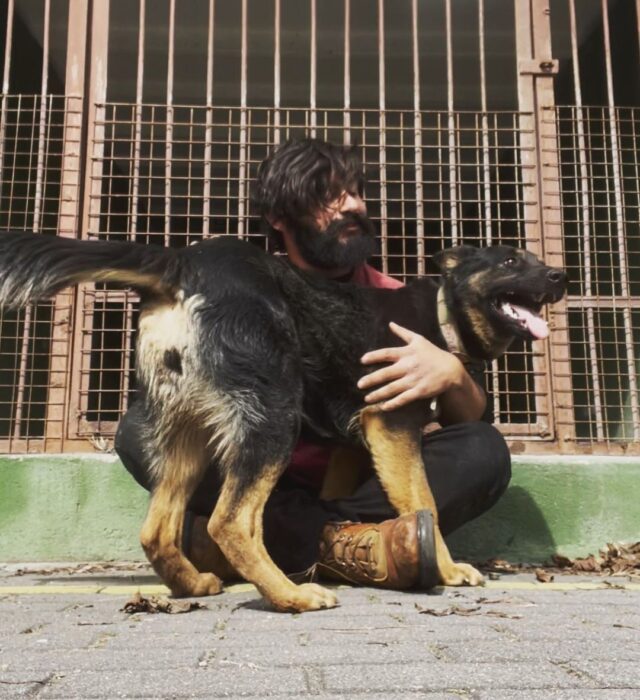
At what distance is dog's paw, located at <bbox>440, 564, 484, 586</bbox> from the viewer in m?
3.09

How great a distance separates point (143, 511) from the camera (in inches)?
167

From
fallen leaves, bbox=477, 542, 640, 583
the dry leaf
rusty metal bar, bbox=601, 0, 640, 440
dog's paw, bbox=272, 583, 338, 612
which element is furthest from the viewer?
rusty metal bar, bbox=601, 0, 640, 440

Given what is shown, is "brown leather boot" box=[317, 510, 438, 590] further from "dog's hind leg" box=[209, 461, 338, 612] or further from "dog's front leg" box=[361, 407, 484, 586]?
"dog's hind leg" box=[209, 461, 338, 612]

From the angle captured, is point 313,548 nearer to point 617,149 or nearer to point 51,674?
point 51,674

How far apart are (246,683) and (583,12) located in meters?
6.72

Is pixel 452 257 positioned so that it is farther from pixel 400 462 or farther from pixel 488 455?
pixel 400 462

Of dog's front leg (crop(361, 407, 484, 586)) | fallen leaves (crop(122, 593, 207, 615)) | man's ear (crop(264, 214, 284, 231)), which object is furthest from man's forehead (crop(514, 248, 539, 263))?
fallen leaves (crop(122, 593, 207, 615))

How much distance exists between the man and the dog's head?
1.04 feet

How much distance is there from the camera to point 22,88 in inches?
251

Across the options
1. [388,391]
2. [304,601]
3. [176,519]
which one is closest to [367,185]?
[388,391]

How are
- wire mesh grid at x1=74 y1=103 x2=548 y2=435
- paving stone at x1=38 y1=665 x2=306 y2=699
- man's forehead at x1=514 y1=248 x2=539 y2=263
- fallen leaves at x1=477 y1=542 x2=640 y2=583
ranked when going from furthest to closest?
1. wire mesh grid at x1=74 y1=103 x2=548 y2=435
2. fallen leaves at x1=477 y1=542 x2=640 y2=583
3. man's forehead at x1=514 y1=248 x2=539 y2=263
4. paving stone at x1=38 y1=665 x2=306 y2=699

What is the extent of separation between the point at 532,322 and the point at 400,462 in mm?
1060

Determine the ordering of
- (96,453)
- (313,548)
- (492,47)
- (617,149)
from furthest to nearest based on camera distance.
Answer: (492,47) → (617,149) → (96,453) → (313,548)

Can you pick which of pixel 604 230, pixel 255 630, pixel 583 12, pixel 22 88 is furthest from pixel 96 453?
pixel 583 12
